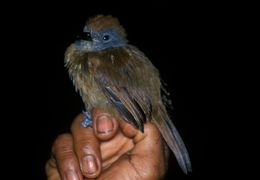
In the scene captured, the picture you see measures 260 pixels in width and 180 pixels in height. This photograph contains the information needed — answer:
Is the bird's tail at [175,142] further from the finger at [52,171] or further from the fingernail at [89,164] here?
the finger at [52,171]

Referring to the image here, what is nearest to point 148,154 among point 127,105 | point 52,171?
point 127,105

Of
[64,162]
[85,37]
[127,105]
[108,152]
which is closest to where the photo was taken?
[64,162]

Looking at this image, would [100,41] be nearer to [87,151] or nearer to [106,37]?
[106,37]

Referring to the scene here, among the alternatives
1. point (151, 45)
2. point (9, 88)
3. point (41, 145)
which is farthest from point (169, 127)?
point (151, 45)

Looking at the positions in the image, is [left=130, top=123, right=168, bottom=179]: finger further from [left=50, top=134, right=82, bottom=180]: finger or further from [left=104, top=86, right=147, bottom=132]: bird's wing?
[left=50, top=134, right=82, bottom=180]: finger

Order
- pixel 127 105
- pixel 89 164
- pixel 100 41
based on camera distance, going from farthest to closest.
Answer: pixel 100 41, pixel 127 105, pixel 89 164

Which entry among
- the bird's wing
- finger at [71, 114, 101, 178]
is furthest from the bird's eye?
finger at [71, 114, 101, 178]

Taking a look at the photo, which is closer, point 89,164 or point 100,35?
point 89,164

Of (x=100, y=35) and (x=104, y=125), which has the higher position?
(x=100, y=35)
